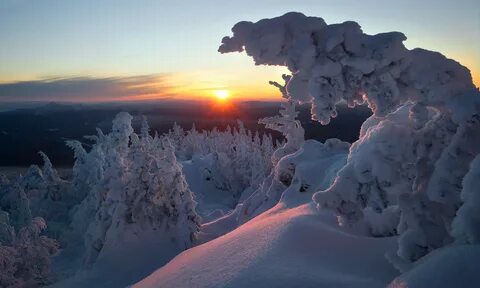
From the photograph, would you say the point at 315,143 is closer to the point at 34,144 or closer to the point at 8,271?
the point at 8,271

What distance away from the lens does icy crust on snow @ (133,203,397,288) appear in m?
6.38

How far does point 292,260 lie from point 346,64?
3457mm

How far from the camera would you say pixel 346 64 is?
5652 mm

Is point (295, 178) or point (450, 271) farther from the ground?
point (450, 271)

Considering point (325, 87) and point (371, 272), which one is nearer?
point (325, 87)

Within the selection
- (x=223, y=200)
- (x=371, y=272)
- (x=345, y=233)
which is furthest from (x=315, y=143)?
(x=223, y=200)

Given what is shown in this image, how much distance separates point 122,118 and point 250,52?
1496 cm

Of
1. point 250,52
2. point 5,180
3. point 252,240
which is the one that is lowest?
point 5,180

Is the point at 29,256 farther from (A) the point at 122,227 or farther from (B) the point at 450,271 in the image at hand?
(B) the point at 450,271

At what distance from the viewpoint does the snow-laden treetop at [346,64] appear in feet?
18.1

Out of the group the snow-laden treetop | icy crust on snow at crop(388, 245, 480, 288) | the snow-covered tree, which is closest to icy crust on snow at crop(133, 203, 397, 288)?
icy crust on snow at crop(388, 245, 480, 288)

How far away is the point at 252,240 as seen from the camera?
8.60 meters

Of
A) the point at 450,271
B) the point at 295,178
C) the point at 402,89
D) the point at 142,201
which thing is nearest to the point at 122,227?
the point at 142,201

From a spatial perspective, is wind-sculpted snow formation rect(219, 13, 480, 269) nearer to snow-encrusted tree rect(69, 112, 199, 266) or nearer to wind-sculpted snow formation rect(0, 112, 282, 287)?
wind-sculpted snow formation rect(0, 112, 282, 287)
